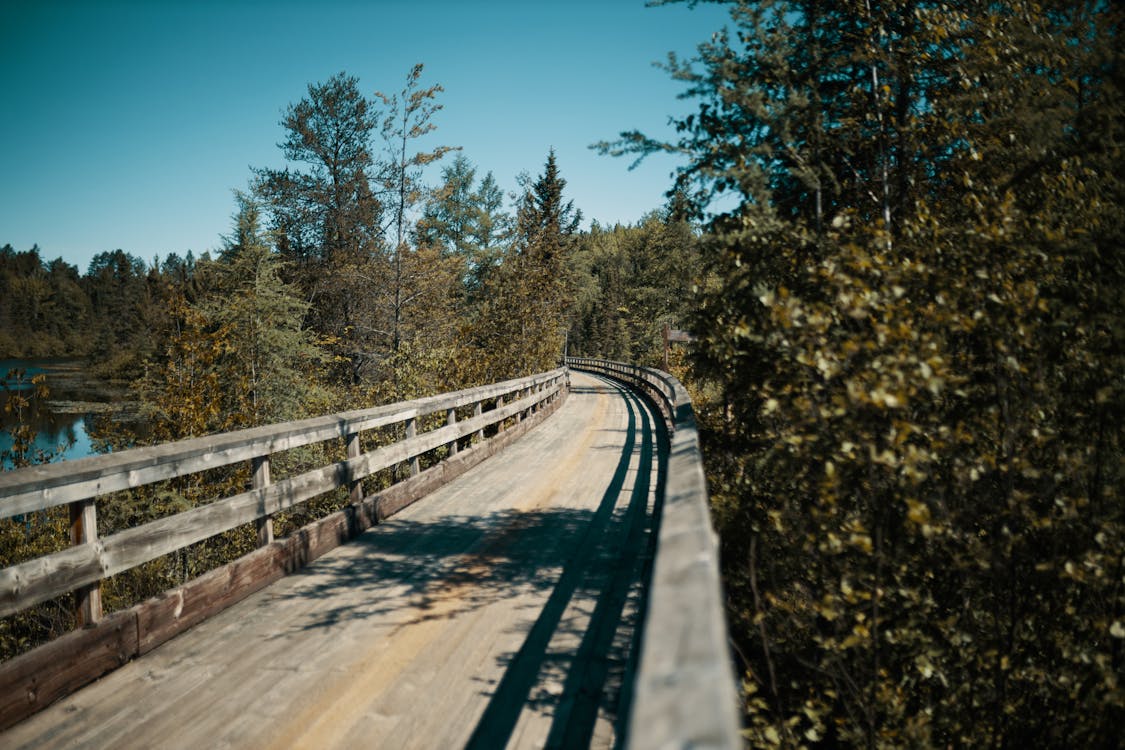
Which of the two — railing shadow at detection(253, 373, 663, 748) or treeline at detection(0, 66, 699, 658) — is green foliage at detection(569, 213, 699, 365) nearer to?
treeline at detection(0, 66, 699, 658)

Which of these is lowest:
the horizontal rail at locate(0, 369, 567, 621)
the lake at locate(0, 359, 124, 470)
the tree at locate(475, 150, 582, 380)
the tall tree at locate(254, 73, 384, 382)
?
the lake at locate(0, 359, 124, 470)

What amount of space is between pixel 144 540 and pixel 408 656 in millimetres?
1843

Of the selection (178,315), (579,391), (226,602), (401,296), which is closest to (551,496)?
(226,602)

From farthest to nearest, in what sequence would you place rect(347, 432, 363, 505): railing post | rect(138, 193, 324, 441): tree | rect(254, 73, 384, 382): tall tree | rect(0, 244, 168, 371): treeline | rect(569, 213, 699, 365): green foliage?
rect(0, 244, 168, 371): treeline < rect(569, 213, 699, 365): green foliage < rect(254, 73, 384, 382): tall tree < rect(138, 193, 324, 441): tree < rect(347, 432, 363, 505): railing post

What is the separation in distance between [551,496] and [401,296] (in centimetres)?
1007

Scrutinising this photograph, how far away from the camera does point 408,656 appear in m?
3.67

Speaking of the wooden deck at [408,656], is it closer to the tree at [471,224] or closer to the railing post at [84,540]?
the railing post at [84,540]

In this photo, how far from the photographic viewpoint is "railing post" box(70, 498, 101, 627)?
330 centimetres

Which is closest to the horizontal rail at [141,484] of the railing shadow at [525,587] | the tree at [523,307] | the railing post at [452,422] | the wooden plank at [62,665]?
the wooden plank at [62,665]

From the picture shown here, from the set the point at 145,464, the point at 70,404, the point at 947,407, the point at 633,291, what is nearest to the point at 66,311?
the point at 633,291

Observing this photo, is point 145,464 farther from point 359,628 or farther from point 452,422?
point 452,422

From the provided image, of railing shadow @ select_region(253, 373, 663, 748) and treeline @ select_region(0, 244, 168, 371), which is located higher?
treeline @ select_region(0, 244, 168, 371)

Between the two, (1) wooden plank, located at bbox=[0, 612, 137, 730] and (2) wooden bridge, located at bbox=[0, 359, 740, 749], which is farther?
(1) wooden plank, located at bbox=[0, 612, 137, 730]

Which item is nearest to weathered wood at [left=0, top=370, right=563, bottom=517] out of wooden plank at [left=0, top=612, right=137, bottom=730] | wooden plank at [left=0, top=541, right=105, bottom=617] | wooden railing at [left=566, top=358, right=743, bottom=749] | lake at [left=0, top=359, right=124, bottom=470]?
wooden plank at [left=0, top=541, right=105, bottom=617]
